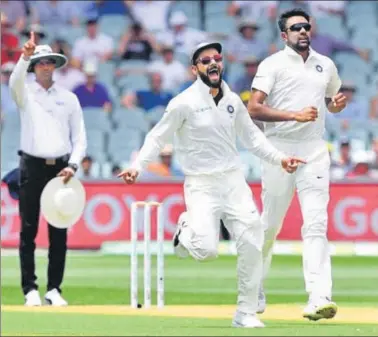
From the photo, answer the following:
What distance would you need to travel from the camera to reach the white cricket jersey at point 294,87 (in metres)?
10.6

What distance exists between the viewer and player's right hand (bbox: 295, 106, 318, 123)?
10.1 meters

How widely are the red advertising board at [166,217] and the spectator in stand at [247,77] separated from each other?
289 cm

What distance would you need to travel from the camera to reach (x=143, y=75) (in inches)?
872

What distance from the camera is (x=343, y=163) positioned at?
19906 millimetres

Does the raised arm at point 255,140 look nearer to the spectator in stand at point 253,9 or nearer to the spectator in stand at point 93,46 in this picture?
the spectator in stand at point 93,46

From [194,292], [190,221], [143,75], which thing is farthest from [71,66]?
[190,221]

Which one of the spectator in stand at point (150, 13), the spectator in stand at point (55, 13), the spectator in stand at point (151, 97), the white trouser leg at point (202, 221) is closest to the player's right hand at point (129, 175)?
the white trouser leg at point (202, 221)

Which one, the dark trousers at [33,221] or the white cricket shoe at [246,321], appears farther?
the dark trousers at [33,221]

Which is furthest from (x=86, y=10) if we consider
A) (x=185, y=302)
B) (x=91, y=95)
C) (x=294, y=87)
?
(x=294, y=87)

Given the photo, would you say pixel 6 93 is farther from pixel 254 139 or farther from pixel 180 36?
pixel 254 139

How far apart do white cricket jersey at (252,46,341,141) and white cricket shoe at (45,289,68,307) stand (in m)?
2.28

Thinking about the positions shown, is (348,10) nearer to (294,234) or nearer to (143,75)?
(143,75)

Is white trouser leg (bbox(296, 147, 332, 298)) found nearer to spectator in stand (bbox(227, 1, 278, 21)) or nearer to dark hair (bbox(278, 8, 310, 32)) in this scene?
dark hair (bbox(278, 8, 310, 32))

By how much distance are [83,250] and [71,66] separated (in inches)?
169
